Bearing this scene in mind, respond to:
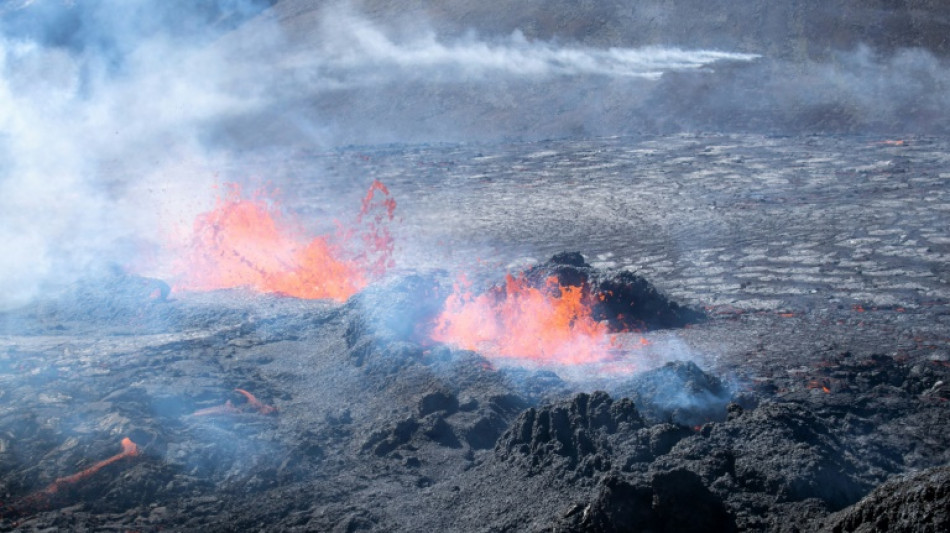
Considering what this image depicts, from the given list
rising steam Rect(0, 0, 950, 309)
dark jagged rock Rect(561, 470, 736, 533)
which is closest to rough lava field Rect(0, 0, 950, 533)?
dark jagged rock Rect(561, 470, 736, 533)

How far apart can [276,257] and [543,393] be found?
21.9 feet

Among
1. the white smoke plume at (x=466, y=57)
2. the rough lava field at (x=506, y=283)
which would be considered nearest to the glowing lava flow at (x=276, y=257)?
the rough lava field at (x=506, y=283)

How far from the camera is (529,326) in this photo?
→ 8.70 metres

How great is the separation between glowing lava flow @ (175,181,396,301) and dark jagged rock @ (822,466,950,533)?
27.3ft

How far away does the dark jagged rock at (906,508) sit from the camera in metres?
3.30

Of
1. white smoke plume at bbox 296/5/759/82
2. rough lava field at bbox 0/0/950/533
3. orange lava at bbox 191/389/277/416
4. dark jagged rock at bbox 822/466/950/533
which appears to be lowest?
orange lava at bbox 191/389/277/416

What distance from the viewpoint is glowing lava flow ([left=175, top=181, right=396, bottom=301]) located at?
11.9m

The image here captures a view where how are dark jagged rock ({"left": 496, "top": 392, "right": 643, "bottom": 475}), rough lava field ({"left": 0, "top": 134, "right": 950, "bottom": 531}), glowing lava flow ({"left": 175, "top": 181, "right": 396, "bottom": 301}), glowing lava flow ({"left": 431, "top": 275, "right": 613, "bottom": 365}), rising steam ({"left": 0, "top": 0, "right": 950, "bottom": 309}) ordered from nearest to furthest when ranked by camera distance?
rough lava field ({"left": 0, "top": 134, "right": 950, "bottom": 531}) → dark jagged rock ({"left": 496, "top": 392, "right": 643, "bottom": 475}) → glowing lava flow ({"left": 431, "top": 275, "right": 613, "bottom": 365}) → glowing lava flow ({"left": 175, "top": 181, "right": 396, "bottom": 301}) → rising steam ({"left": 0, "top": 0, "right": 950, "bottom": 309})

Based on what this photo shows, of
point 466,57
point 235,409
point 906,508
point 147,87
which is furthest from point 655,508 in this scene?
point 147,87

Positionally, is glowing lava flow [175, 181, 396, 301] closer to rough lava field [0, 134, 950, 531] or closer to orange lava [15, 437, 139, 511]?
rough lava field [0, 134, 950, 531]

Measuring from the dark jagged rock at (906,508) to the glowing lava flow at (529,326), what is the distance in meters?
4.22

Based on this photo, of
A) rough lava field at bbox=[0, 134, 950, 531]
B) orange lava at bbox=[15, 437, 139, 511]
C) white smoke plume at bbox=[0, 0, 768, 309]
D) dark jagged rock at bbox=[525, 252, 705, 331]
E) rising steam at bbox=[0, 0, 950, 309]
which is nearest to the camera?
rough lava field at bbox=[0, 134, 950, 531]

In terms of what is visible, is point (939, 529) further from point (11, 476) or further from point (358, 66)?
point (358, 66)

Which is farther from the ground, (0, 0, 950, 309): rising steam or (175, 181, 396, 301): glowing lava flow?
(0, 0, 950, 309): rising steam
